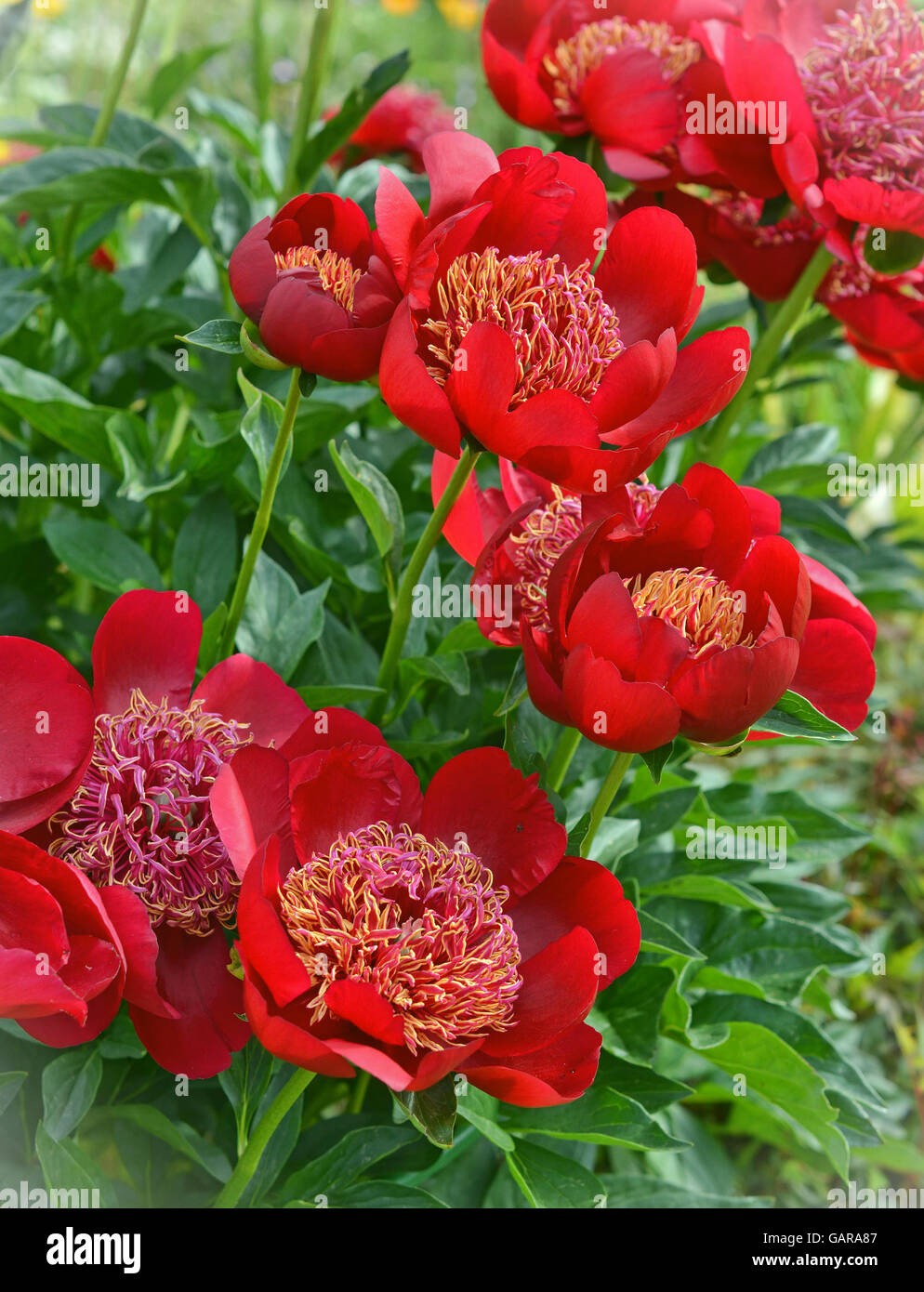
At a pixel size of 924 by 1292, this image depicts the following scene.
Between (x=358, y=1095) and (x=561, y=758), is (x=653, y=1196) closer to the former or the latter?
(x=358, y=1095)

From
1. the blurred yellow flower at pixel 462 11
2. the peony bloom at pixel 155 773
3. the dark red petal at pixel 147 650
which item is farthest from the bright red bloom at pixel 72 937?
the blurred yellow flower at pixel 462 11

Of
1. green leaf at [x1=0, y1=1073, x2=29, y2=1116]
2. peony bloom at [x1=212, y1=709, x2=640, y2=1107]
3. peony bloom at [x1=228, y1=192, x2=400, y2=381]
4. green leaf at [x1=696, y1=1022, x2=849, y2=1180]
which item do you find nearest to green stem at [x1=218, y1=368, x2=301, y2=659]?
peony bloom at [x1=228, y1=192, x2=400, y2=381]

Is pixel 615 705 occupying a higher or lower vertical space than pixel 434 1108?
higher

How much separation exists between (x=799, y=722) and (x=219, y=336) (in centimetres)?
31

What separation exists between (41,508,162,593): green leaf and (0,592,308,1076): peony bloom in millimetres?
192

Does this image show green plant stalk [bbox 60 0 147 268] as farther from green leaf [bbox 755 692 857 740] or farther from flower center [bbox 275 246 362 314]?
green leaf [bbox 755 692 857 740]

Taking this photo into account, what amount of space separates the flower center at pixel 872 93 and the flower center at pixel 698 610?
13.9 inches

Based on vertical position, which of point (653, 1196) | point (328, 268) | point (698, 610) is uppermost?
point (328, 268)

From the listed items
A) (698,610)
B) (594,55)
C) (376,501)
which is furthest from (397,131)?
(698,610)

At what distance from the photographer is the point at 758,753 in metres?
1.85

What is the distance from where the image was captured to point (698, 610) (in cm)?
51

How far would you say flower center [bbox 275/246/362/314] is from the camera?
52cm

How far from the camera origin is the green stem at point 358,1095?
692mm
